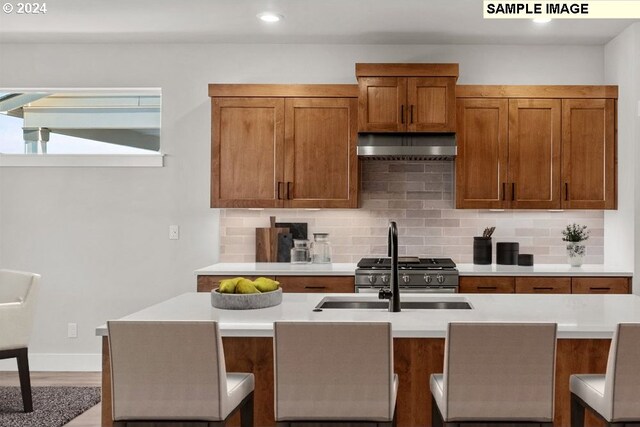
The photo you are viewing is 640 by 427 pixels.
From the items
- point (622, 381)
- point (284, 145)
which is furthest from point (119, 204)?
point (622, 381)

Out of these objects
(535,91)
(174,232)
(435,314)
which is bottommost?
(435,314)

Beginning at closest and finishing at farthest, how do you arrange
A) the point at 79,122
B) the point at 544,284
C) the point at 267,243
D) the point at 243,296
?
the point at 243,296
the point at 544,284
the point at 267,243
the point at 79,122

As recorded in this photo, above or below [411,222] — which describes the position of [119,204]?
above

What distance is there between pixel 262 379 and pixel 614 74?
3.85m

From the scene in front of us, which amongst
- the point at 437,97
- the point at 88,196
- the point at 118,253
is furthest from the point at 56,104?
the point at 437,97

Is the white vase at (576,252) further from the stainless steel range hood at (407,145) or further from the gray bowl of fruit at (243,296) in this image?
the gray bowl of fruit at (243,296)

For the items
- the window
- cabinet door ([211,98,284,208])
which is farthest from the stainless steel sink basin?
the window

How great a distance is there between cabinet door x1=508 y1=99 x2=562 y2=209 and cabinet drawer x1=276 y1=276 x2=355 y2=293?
4.73 feet

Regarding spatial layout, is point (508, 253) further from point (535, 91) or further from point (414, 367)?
point (414, 367)

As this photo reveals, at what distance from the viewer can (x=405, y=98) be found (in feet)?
15.3

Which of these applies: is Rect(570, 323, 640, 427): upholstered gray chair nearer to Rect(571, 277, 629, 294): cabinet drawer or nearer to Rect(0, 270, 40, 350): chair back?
Rect(571, 277, 629, 294): cabinet drawer

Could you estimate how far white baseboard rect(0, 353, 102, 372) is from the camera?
16.6ft

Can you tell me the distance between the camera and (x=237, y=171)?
477 centimetres

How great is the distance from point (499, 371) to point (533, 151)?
3062 millimetres
